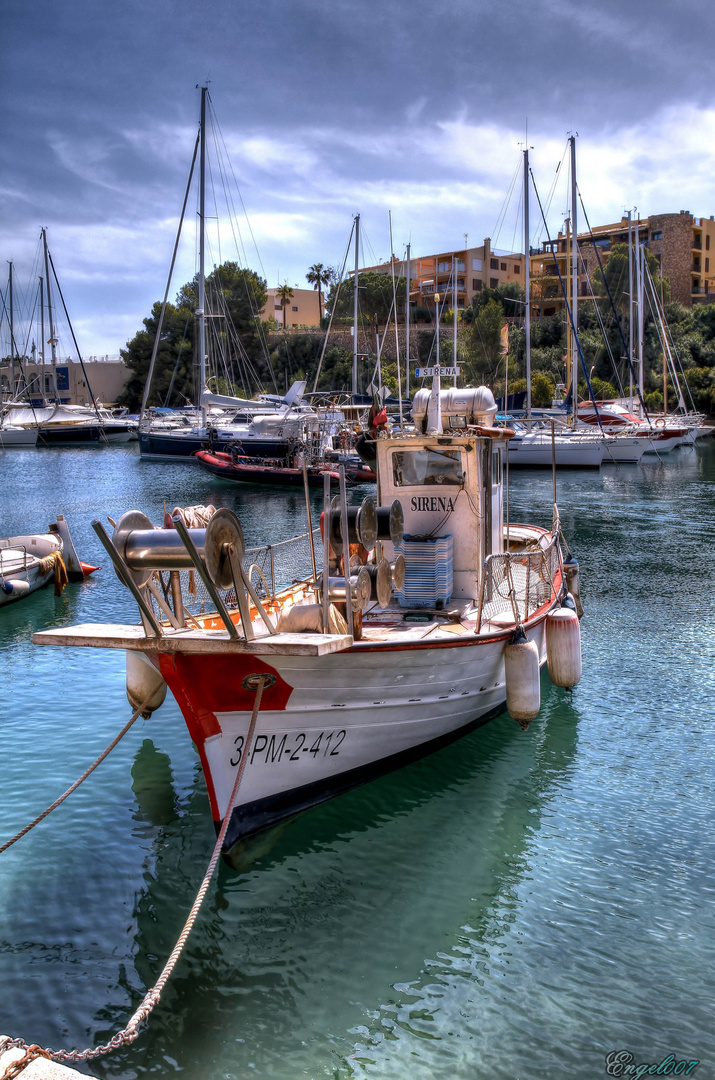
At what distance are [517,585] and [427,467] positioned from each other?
8.38ft

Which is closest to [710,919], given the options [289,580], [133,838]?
[133,838]

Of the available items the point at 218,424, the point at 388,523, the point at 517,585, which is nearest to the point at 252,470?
the point at 218,424

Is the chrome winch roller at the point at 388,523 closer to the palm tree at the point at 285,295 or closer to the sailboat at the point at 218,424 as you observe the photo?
the sailboat at the point at 218,424

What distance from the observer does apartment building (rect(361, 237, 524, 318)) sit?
262 ft

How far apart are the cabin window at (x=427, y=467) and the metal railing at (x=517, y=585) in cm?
116

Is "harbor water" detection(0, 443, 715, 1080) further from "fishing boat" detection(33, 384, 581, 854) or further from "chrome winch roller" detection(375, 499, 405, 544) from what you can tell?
"chrome winch roller" detection(375, 499, 405, 544)

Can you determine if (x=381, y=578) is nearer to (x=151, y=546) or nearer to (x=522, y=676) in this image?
(x=522, y=676)

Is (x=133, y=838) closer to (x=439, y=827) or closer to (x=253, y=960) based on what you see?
(x=253, y=960)

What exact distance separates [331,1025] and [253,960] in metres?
0.87

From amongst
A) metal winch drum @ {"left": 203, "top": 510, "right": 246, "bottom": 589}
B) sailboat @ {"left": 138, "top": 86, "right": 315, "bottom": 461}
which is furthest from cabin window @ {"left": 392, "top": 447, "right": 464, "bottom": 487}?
sailboat @ {"left": 138, "top": 86, "right": 315, "bottom": 461}

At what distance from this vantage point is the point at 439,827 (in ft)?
25.8

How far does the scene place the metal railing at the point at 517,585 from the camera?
31.7ft

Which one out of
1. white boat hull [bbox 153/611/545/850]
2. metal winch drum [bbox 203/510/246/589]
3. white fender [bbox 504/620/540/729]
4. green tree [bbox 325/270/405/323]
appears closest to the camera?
metal winch drum [bbox 203/510/246/589]

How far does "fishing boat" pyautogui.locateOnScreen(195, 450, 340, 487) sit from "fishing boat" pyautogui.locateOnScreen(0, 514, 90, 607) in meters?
18.0
